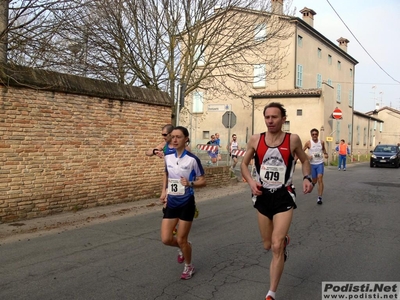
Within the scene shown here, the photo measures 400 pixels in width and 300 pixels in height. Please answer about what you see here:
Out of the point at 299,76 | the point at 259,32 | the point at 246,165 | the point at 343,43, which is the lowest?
the point at 246,165

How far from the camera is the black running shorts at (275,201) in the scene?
4.00 m

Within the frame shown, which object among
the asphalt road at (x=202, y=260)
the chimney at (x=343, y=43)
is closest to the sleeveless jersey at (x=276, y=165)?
the asphalt road at (x=202, y=260)

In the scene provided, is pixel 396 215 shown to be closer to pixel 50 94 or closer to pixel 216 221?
pixel 216 221

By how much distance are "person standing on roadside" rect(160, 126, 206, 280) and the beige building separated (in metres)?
19.7

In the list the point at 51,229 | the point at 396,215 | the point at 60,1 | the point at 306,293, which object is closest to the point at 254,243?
the point at 306,293

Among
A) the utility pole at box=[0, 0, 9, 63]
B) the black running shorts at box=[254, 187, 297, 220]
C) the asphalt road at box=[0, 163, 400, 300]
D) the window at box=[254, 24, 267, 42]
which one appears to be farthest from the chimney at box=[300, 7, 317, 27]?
the black running shorts at box=[254, 187, 297, 220]

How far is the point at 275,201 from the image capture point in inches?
159

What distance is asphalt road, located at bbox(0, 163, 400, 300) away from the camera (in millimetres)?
4398

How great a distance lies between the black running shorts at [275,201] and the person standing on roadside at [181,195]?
36.2 inches

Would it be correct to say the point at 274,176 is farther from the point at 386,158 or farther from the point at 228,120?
the point at 386,158

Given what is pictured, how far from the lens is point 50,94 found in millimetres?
8453

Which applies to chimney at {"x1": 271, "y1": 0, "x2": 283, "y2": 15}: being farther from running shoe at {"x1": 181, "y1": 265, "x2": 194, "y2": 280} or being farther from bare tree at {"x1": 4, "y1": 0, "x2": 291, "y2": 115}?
running shoe at {"x1": 181, "y1": 265, "x2": 194, "y2": 280}

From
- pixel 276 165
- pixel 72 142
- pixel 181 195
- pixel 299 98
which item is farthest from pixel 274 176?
pixel 299 98

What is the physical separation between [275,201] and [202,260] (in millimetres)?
1915
